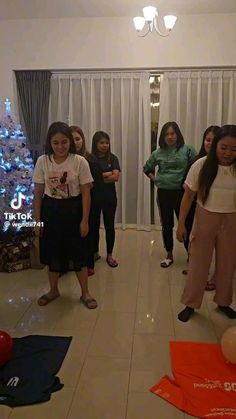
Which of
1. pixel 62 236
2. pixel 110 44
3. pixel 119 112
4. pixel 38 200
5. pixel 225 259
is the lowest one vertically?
pixel 225 259

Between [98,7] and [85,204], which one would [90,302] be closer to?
[85,204]

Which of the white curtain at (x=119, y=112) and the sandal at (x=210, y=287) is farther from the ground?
the white curtain at (x=119, y=112)

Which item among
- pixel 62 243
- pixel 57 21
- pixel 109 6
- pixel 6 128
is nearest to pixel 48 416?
pixel 62 243

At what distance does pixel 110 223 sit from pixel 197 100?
6.82 feet

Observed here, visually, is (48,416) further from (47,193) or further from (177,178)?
(177,178)

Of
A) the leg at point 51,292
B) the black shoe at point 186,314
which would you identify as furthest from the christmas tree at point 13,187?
the black shoe at point 186,314

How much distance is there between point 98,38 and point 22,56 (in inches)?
38.8

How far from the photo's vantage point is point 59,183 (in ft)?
7.81

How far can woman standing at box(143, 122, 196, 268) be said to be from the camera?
329 centimetres

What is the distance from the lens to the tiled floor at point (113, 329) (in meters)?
1.72

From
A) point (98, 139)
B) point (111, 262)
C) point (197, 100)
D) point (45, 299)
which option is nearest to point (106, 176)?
point (98, 139)

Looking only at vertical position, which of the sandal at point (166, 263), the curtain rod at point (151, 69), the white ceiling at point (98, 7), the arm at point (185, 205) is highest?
the white ceiling at point (98, 7)

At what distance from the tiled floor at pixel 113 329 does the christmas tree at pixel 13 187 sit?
1.58 ft

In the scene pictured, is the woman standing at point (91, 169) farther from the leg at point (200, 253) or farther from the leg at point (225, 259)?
the leg at point (225, 259)
